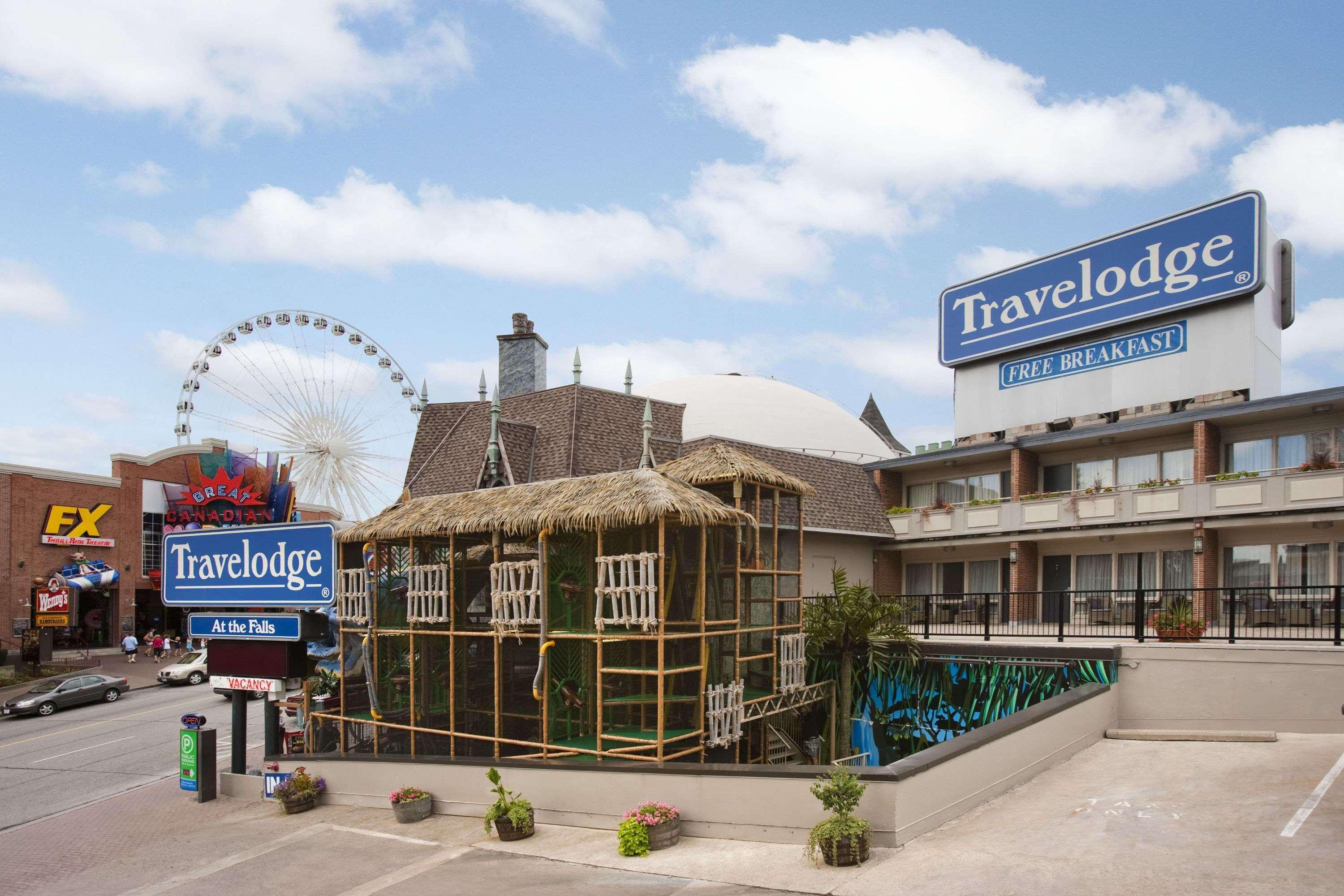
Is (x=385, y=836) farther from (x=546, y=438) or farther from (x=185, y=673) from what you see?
(x=185, y=673)

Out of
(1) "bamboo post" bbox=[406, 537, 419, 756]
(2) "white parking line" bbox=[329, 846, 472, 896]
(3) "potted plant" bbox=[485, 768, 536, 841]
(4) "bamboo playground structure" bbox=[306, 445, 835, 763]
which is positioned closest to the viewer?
(2) "white parking line" bbox=[329, 846, 472, 896]

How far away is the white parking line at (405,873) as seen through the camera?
12.0 m

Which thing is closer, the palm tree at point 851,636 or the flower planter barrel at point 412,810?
the flower planter barrel at point 412,810

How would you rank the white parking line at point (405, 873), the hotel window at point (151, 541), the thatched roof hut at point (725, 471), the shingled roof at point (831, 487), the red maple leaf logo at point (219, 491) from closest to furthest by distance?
1. the white parking line at point (405, 873)
2. the thatched roof hut at point (725, 471)
3. the shingled roof at point (831, 487)
4. the hotel window at point (151, 541)
5. the red maple leaf logo at point (219, 491)

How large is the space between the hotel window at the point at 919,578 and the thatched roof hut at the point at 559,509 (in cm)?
1612

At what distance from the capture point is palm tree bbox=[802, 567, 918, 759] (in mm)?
20188

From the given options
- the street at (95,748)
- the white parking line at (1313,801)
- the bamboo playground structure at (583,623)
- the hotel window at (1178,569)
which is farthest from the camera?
the hotel window at (1178,569)

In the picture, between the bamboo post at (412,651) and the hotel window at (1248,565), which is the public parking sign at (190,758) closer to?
the bamboo post at (412,651)

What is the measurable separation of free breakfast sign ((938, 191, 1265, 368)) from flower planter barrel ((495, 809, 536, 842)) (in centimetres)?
2339

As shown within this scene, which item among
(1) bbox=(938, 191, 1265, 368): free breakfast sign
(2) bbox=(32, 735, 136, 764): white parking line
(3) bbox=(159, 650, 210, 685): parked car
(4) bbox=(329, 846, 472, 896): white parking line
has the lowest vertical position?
(3) bbox=(159, 650, 210, 685): parked car

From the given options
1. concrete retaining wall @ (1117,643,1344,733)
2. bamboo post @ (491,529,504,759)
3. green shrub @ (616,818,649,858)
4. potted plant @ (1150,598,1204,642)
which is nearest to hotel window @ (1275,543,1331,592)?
potted plant @ (1150,598,1204,642)

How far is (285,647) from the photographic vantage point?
62.7ft

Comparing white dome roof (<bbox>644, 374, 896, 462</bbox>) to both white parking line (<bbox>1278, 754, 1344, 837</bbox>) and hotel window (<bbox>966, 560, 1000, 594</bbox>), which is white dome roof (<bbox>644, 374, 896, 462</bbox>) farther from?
white parking line (<bbox>1278, 754, 1344, 837</bbox>)

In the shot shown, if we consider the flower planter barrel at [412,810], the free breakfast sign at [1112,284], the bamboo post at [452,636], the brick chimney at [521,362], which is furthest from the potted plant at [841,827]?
the brick chimney at [521,362]
